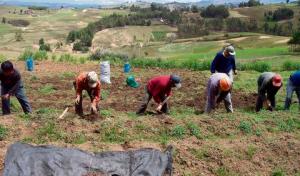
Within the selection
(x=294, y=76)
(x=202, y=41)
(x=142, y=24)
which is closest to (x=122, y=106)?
(x=294, y=76)

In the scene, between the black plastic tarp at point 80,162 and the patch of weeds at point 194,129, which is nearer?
the black plastic tarp at point 80,162

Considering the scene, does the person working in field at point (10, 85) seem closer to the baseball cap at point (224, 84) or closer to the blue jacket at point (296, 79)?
the baseball cap at point (224, 84)

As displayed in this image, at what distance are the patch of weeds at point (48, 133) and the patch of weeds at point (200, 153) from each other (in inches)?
95.3

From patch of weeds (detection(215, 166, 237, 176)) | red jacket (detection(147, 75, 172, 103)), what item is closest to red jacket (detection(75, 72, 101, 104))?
red jacket (detection(147, 75, 172, 103))

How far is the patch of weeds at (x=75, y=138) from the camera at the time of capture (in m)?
8.57

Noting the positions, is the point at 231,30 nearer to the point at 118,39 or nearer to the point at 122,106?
the point at 118,39

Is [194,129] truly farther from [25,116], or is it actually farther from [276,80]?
[25,116]

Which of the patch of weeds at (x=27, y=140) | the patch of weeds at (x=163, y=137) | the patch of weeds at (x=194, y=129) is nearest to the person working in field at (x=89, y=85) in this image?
the patch of weeds at (x=27, y=140)

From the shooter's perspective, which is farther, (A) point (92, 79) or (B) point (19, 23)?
(B) point (19, 23)

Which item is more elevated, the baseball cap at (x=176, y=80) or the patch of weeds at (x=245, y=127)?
the baseball cap at (x=176, y=80)

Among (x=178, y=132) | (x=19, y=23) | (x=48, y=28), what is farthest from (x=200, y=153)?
(x=19, y=23)

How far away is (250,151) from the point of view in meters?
8.55

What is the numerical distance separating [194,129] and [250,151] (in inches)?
46.8

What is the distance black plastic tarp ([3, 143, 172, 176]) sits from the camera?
6.82 metres
